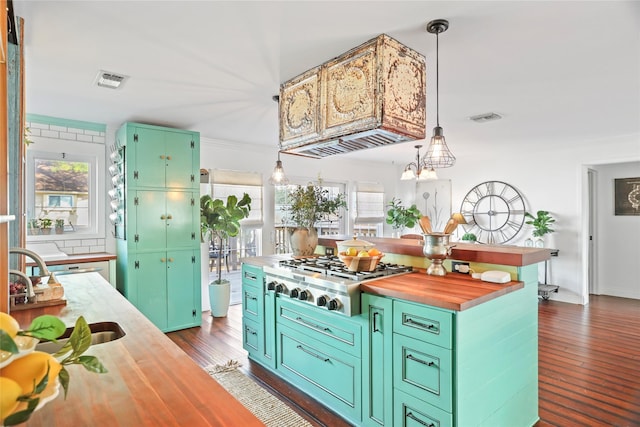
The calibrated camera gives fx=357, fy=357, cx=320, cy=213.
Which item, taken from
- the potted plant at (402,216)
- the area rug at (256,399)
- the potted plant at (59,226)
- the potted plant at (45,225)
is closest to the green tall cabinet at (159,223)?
the potted plant at (59,226)

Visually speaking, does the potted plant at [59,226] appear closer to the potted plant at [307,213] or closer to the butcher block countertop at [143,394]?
the potted plant at [307,213]

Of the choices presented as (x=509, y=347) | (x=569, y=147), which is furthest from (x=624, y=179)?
(x=509, y=347)

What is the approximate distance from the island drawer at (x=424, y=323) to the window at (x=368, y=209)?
4.81 metres

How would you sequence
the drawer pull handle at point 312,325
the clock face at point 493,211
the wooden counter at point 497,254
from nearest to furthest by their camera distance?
the wooden counter at point 497,254
the drawer pull handle at point 312,325
the clock face at point 493,211

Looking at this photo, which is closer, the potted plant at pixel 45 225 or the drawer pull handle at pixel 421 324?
the drawer pull handle at pixel 421 324

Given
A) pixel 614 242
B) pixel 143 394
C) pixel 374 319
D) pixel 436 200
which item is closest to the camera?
→ pixel 143 394

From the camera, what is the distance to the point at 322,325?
2.46 m

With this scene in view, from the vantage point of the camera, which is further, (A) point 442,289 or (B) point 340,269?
(B) point 340,269

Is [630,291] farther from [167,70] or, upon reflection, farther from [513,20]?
[167,70]

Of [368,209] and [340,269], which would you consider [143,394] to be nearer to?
[340,269]

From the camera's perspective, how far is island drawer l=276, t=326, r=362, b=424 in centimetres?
227

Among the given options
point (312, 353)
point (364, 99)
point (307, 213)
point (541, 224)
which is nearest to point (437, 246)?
point (364, 99)

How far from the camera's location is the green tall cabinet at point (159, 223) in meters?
3.88

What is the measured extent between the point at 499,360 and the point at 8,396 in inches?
86.0
